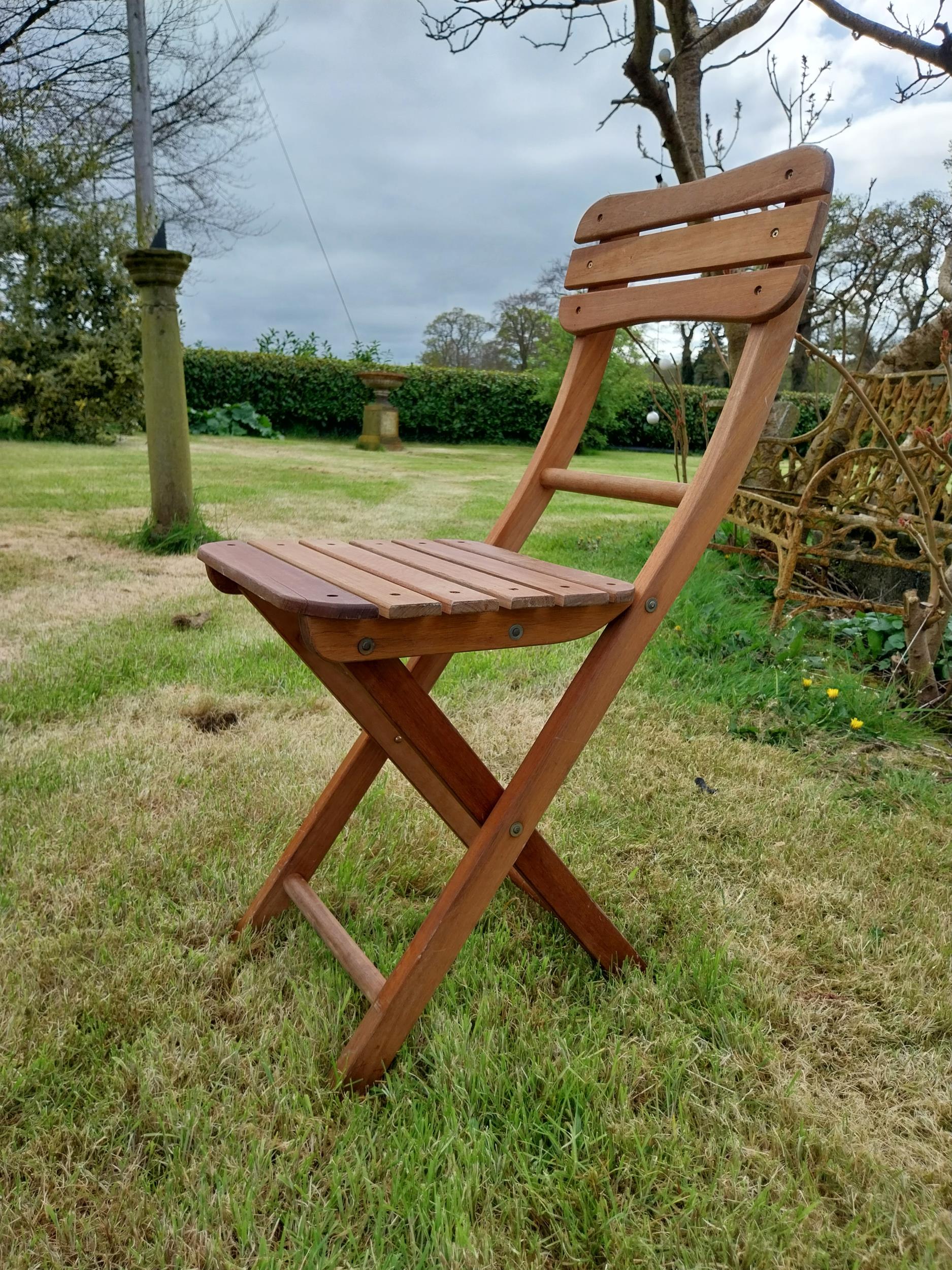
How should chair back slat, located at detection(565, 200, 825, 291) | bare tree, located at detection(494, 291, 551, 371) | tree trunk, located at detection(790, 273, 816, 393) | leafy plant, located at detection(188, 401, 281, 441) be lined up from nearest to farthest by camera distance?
chair back slat, located at detection(565, 200, 825, 291)
tree trunk, located at detection(790, 273, 816, 393)
leafy plant, located at detection(188, 401, 281, 441)
bare tree, located at detection(494, 291, 551, 371)

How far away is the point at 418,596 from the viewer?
106 cm

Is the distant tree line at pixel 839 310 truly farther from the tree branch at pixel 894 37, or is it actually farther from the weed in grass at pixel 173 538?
the weed in grass at pixel 173 538

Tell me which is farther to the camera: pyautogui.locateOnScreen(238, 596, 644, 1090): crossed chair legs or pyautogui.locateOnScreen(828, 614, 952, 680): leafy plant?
pyautogui.locateOnScreen(828, 614, 952, 680): leafy plant

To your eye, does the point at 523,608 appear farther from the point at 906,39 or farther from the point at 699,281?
the point at 906,39

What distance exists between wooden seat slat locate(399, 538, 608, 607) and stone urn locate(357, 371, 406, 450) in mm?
12857

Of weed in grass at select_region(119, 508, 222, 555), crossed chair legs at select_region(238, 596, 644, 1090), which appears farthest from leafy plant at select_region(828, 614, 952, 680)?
weed in grass at select_region(119, 508, 222, 555)

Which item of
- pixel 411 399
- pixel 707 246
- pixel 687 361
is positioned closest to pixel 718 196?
pixel 707 246

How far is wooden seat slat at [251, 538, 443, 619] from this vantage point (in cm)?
100

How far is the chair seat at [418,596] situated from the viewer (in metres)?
1.01

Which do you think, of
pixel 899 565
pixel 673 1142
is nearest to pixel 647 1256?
pixel 673 1142

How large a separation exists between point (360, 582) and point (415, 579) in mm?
84

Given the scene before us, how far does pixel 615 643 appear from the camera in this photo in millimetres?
1242

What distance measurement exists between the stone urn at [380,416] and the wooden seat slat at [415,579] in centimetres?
1288

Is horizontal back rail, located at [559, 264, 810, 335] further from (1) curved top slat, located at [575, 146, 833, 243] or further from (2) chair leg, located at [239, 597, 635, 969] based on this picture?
(2) chair leg, located at [239, 597, 635, 969]
